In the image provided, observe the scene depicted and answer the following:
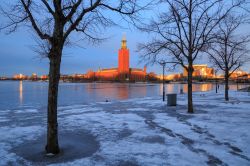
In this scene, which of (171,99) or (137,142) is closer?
(137,142)

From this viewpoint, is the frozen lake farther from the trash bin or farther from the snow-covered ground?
the snow-covered ground

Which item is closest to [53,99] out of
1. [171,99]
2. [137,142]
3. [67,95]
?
[137,142]

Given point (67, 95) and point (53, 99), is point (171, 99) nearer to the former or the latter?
point (53, 99)

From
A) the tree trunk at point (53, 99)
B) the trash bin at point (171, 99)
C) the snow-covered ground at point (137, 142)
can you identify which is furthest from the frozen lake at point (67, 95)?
the tree trunk at point (53, 99)

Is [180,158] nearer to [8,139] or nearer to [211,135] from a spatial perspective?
[211,135]

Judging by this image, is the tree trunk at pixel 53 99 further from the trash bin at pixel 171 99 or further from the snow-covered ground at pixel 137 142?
the trash bin at pixel 171 99

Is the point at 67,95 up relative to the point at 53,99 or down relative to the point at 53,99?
down

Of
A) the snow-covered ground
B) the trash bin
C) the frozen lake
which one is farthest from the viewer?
the frozen lake

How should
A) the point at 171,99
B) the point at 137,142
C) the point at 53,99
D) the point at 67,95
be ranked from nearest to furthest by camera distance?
1. the point at 53,99
2. the point at 137,142
3. the point at 171,99
4. the point at 67,95

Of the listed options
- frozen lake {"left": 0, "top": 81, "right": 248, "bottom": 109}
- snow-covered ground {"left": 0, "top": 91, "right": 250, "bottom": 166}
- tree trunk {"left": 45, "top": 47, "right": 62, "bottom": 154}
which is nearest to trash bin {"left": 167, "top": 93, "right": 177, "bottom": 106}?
snow-covered ground {"left": 0, "top": 91, "right": 250, "bottom": 166}

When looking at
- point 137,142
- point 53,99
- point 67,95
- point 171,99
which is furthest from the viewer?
point 67,95

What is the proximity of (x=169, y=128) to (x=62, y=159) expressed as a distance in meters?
5.95

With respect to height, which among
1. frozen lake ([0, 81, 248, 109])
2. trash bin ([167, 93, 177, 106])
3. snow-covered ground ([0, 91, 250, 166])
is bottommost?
frozen lake ([0, 81, 248, 109])

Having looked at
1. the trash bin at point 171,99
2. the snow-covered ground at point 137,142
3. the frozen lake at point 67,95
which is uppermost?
the trash bin at point 171,99
